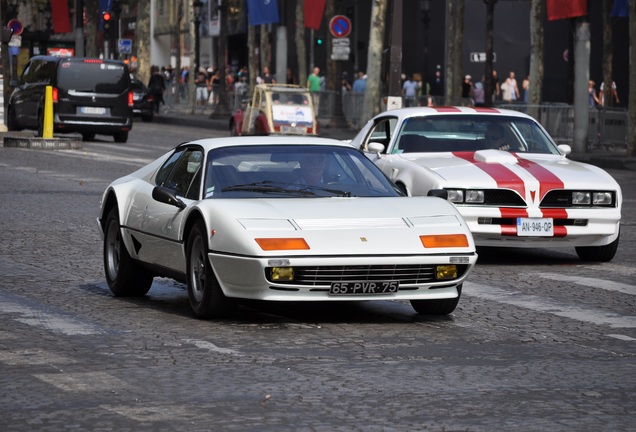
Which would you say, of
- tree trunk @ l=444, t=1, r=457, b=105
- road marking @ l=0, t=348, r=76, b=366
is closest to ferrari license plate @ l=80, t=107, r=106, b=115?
tree trunk @ l=444, t=1, r=457, b=105

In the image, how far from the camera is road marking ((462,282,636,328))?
405 inches

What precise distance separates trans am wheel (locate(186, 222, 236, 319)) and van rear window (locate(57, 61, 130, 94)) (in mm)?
26865

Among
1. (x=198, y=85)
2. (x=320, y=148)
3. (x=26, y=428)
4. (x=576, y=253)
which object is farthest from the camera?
(x=198, y=85)

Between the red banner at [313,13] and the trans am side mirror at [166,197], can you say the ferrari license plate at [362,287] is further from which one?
the red banner at [313,13]

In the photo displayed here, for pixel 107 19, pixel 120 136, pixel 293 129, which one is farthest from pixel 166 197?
pixel 107 19

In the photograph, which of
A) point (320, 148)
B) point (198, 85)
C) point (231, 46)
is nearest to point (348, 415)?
point (320, 148)

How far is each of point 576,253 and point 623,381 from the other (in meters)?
7.43

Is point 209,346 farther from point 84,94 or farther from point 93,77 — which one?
point 93,77

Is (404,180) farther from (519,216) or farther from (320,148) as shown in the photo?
(320,148)

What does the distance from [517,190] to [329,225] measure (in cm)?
438

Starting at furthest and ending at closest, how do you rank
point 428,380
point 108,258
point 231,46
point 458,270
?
point 231,46 < point 108,258 < point 458,270 < point 428,380

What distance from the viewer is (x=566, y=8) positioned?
119 feet

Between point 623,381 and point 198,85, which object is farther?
point 198,85

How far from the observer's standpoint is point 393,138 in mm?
15680
